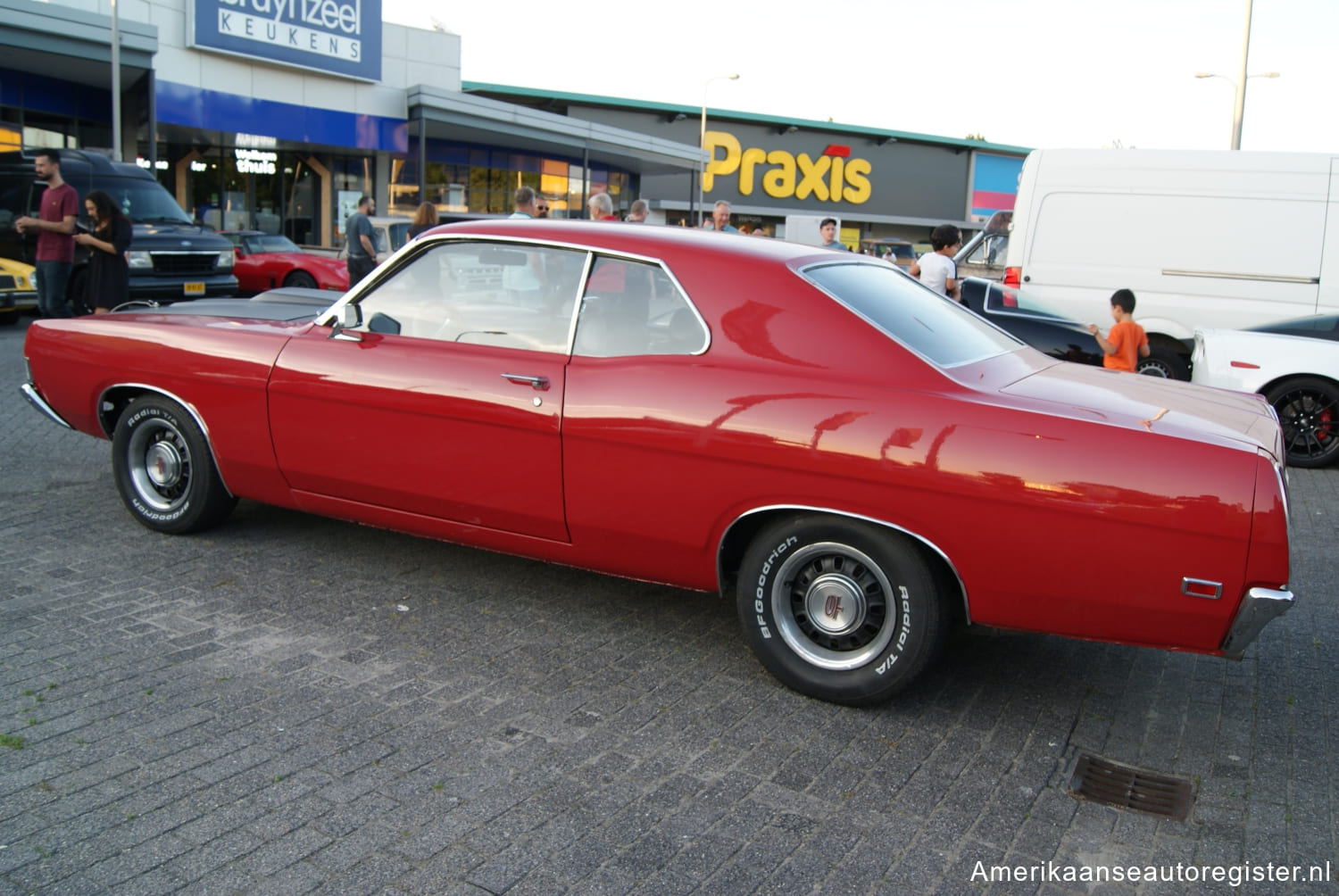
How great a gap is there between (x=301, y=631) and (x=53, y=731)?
3.23 ft

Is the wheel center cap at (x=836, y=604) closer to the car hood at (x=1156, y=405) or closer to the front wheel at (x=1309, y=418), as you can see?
the car hood at (x=1156, y=405)

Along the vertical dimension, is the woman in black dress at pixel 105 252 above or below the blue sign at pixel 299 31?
below

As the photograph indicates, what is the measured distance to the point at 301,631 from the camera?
410 cm

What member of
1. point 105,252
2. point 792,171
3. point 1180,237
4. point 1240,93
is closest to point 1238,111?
point 1240,93

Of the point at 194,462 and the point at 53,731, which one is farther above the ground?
the point at 194,462

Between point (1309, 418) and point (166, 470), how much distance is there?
851 centimetres

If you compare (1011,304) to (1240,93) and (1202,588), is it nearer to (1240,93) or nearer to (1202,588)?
(1202,588)

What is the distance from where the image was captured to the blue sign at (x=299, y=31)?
79.6ft

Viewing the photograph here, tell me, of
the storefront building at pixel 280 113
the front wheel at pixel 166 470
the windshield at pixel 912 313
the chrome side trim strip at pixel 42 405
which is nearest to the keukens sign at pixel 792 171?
the storefront building at pixel 280 113

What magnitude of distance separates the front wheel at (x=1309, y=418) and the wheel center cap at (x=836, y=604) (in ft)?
21.9

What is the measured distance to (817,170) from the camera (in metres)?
49.4

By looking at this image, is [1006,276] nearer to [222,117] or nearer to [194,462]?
[194,462]

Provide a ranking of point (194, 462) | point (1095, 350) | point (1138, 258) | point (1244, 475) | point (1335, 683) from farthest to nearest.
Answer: point (1138, 258), point (1095, 350), point (194, 462), point (1335, 683), point (1244, 475)

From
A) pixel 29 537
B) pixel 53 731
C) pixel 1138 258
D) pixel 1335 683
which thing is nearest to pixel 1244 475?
pixel 1335 683
